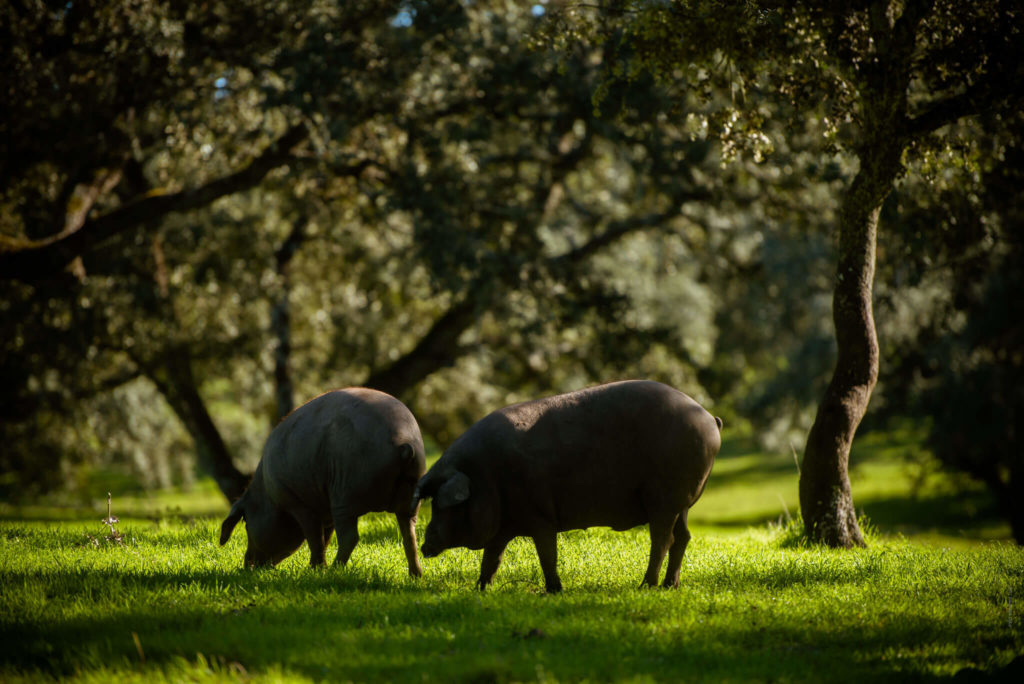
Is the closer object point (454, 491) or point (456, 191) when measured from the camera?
point (454, 491)

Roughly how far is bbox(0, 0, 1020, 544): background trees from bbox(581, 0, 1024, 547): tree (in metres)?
0.04

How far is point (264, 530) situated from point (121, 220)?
365 inches

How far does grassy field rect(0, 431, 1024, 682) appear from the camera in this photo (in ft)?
18.3

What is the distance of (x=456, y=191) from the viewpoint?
15273mm

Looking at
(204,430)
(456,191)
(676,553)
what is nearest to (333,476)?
(676,553)

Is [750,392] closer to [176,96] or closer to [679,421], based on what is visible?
[176,96]

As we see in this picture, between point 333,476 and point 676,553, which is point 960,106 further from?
point 333,476

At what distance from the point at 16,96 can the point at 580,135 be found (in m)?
10.8

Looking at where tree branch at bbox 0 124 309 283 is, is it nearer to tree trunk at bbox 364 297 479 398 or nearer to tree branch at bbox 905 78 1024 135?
tree trunk at bbox 364 297 479 398

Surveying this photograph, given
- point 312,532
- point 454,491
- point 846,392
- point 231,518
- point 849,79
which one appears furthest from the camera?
point 846,392

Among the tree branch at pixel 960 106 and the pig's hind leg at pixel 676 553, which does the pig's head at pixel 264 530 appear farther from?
the tree branch at pixel 960 106

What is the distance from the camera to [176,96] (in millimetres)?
14758

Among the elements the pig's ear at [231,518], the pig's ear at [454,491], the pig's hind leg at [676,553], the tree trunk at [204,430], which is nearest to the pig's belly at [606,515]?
the pig's hind leg at [676,553]

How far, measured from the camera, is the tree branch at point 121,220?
15133 mm
